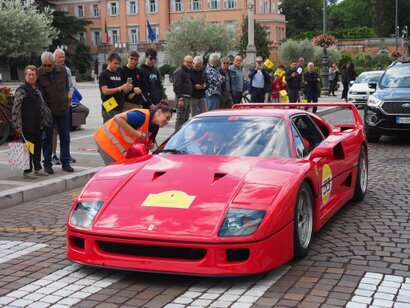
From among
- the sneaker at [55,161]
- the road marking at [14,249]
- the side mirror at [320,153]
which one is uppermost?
the side mirror at [320,153]

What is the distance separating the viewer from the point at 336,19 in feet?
426

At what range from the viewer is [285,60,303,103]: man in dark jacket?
2212 cm

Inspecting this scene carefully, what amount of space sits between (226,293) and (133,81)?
6525mm

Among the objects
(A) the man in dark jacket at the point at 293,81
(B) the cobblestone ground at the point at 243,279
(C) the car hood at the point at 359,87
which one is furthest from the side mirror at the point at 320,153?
(C) the car hood at the point at 359,87

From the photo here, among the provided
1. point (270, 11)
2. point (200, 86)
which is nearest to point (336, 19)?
point (270, 11)

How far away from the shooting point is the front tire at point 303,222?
17.1ft

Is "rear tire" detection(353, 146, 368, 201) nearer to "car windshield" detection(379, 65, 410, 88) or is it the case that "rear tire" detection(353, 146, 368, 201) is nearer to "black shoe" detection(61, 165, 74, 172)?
"black shoe" detection(61, 165, 74, 172)

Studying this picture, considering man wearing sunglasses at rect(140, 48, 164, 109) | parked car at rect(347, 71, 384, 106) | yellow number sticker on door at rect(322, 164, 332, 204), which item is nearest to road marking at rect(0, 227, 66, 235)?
yellow number sticker on door at rect(322, 164, 332, 204)

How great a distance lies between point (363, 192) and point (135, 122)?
3.01m

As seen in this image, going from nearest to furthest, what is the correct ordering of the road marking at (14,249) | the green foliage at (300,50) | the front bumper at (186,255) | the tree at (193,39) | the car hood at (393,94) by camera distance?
the front bumper at (186,255)
the road marking at (14,249)
the car hood at (393,94)
the tree at (193,39)
the green foliage at (300,50)

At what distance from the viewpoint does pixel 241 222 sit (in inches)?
187

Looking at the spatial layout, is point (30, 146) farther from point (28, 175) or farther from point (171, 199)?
point (171, 199)

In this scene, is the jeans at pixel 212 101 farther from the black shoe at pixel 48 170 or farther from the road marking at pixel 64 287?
the road marking at pixel 64 287

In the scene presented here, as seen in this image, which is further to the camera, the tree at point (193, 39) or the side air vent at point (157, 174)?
the tree at point (193, 39)
